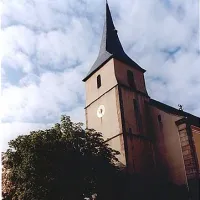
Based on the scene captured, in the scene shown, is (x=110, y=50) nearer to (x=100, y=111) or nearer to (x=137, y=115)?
(x=100, y=111)

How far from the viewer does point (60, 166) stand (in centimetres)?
1753

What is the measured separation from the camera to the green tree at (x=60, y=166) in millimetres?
16844

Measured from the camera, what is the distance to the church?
21.2 metres

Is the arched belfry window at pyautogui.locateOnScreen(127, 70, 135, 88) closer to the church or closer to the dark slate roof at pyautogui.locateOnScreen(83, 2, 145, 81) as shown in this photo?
the church

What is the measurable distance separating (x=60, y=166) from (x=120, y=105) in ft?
26.7

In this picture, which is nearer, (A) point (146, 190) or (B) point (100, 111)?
(A) point (146, 190)

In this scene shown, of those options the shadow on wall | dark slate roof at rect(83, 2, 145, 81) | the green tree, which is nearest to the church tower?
dark slate roof at rect(83, 2, 145, 81)

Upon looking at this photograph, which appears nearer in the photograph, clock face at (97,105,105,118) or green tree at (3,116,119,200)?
green tree at (3,116,119,200)

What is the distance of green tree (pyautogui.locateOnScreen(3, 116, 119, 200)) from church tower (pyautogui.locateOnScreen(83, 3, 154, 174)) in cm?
269

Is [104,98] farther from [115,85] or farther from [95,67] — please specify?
[95,67]

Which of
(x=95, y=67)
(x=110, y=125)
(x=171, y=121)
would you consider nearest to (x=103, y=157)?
(x=110, y=125)

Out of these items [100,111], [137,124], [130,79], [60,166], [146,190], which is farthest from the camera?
[130,79]

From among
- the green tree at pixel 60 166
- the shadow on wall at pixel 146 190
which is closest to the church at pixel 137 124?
the shadow on wall at pixel 146 190

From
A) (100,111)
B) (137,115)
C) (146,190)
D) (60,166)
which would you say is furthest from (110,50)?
(60,166)
